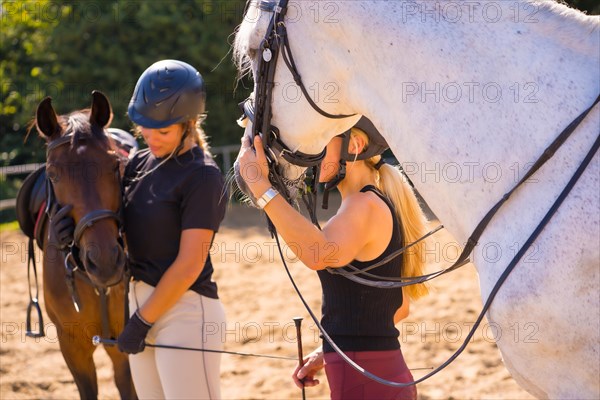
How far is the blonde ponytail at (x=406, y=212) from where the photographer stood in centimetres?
299

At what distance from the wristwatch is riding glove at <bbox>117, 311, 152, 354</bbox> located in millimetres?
1116

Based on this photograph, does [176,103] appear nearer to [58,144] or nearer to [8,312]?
[58,144]

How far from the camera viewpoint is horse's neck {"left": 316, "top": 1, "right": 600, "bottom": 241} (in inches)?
80.0

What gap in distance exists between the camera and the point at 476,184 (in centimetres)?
212

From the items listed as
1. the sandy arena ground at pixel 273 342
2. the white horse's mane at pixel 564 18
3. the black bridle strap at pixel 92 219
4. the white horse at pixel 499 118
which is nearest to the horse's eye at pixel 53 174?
the black bridle strap at pixel 92 219

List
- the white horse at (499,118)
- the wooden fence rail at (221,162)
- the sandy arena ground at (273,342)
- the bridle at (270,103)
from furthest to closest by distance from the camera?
the wooden fence rail at (221,162), the sandy arena ground at (273,342), the bridle at (270,103), the white horse at (499,118)

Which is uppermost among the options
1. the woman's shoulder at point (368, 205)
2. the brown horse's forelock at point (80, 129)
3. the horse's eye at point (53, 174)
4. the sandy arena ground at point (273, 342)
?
the brown horse's forelock at point (80, 129)

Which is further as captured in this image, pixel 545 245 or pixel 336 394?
pixel 336 394

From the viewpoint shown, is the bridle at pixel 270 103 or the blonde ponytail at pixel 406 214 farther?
the blonde ponytail at pixel 406 214

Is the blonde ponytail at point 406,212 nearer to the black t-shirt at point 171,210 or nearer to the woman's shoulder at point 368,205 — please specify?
the woman's shoulder at point 368,205

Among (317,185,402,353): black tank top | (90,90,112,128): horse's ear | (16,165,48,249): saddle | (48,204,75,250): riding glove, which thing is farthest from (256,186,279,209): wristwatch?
(16,165,48,249): saddle

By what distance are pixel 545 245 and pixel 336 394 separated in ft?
3.70

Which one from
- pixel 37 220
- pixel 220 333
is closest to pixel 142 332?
pixel 220 333

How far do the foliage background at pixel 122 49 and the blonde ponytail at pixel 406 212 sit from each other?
1169cm
